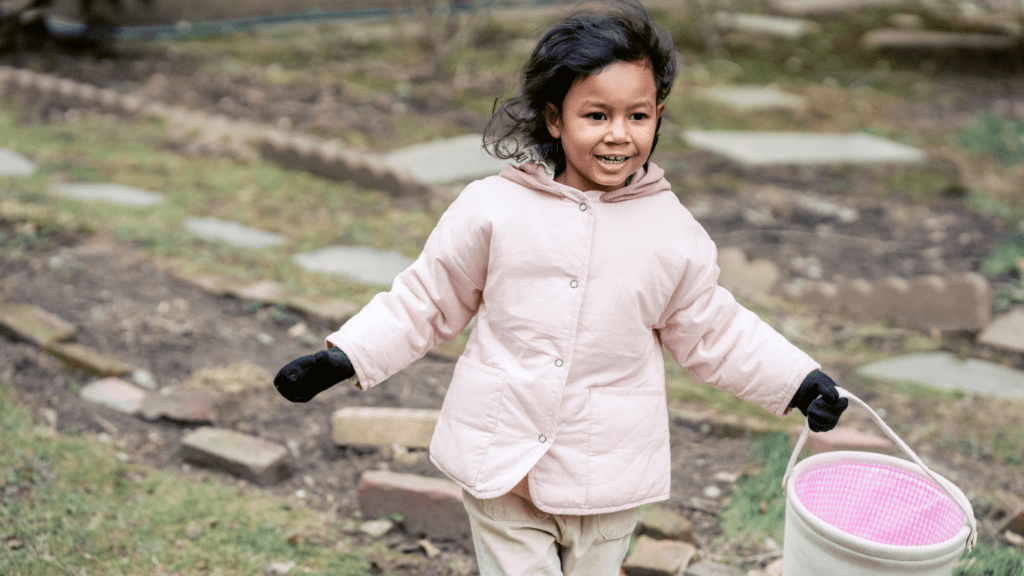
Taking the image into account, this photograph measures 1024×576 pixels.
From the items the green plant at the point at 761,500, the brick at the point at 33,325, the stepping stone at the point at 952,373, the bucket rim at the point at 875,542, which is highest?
the bucket rim at the point at 875,542

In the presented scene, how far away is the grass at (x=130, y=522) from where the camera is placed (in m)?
2.27

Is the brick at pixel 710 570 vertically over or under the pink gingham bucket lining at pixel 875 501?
under

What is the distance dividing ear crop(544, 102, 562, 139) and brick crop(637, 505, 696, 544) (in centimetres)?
120

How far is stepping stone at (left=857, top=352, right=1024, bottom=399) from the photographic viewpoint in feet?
11.6

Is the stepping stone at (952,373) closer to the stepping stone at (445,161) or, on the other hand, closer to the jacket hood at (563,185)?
the jacket hood at (563,185)

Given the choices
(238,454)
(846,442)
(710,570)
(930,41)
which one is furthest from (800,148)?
(930,41)

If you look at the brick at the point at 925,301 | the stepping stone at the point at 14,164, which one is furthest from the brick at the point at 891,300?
the stepping stone at the point at 14,164

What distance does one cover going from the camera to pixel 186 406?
299 cm

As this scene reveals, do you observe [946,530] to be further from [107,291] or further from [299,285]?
[107,291]

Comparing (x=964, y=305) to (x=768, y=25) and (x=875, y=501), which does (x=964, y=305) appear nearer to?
(x=875, y=501)

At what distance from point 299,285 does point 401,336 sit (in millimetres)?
2264

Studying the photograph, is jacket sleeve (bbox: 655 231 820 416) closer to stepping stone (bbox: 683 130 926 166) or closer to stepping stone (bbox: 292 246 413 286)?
stepping stone (bbox: 292 246 413 286)

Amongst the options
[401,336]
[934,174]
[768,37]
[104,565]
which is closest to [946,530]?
[401,336]

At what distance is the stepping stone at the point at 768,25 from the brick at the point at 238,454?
8844 millimetres
